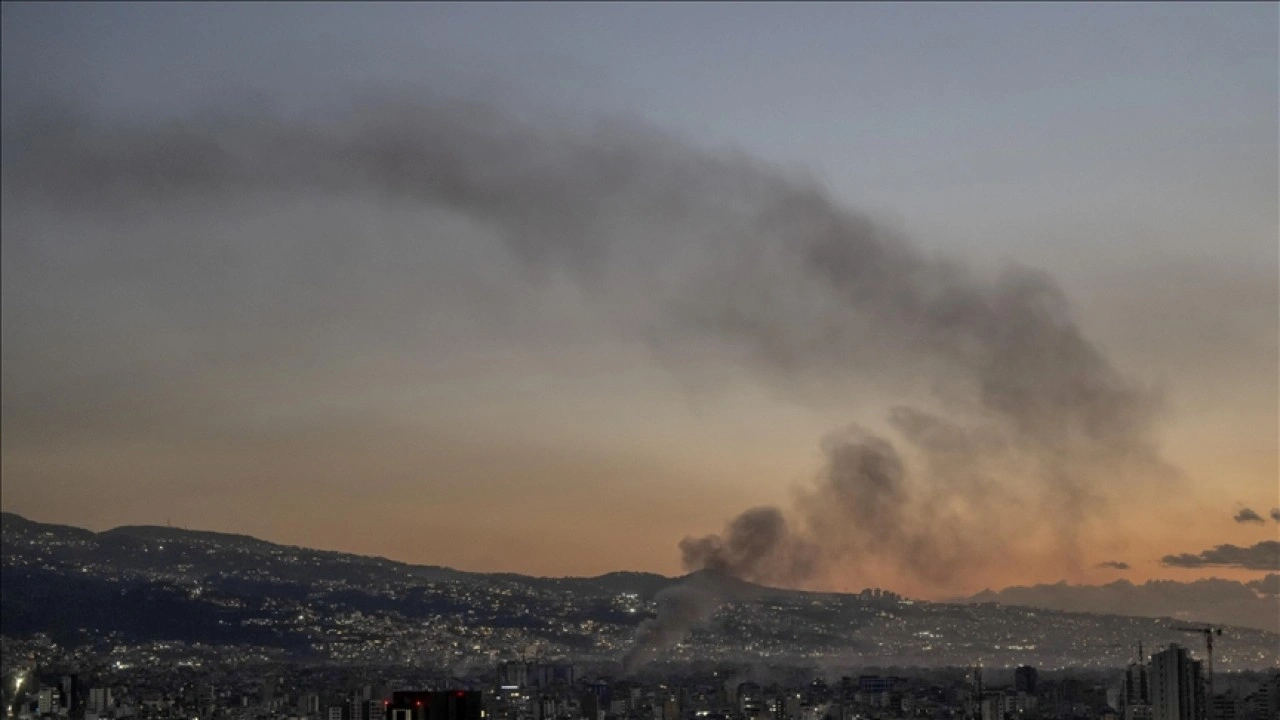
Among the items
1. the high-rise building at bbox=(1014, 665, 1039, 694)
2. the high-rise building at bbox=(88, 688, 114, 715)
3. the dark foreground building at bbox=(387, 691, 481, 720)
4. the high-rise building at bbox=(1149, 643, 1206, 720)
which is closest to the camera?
the dark foreground building at bbox=(387, 691, 481, 720)

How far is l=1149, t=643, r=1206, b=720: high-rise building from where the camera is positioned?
7762cm

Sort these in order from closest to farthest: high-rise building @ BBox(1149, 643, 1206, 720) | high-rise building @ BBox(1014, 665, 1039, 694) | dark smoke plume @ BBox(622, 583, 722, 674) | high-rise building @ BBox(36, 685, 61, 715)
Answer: high-rise building @ BBox(36, 685, 61, 715) < high-rise building @ BBox(1149, 643, 1206, 720) < high-rise building @ BBox(1014, 665, 1039, 694) < dark smoke plume @ BBox(622, 583, 722, 674)

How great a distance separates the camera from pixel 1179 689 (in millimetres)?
78562

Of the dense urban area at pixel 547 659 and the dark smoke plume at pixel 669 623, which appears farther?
the dark smoke plume at pixel 669 623

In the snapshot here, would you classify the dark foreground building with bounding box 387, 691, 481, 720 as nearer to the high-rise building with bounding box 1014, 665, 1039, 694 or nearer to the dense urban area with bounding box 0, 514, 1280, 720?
the dense urban area with bounding box 0, 514, 1280, 720

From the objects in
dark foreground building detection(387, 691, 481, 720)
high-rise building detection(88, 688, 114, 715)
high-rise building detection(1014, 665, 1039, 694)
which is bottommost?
high-rise building detection(88, 688, 114, 715)

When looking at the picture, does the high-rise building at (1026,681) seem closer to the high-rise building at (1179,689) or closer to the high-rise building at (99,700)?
the high-rise building at (1179,689)

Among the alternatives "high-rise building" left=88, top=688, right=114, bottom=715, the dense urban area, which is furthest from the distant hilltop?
"high-rise building" left=88, top=688, right=114, bottom=715

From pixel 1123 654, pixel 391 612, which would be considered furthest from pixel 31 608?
pixel 1123 654

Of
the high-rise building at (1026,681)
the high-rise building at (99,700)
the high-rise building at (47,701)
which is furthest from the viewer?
the high-rise building at (1026,681)

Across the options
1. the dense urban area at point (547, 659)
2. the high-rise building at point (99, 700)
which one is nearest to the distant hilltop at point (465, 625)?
the dense urban area at point (547, 659)

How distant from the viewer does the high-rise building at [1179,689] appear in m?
77.6

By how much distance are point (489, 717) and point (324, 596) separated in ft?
391

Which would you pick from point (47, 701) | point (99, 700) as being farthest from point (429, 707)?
point (99, 700)
